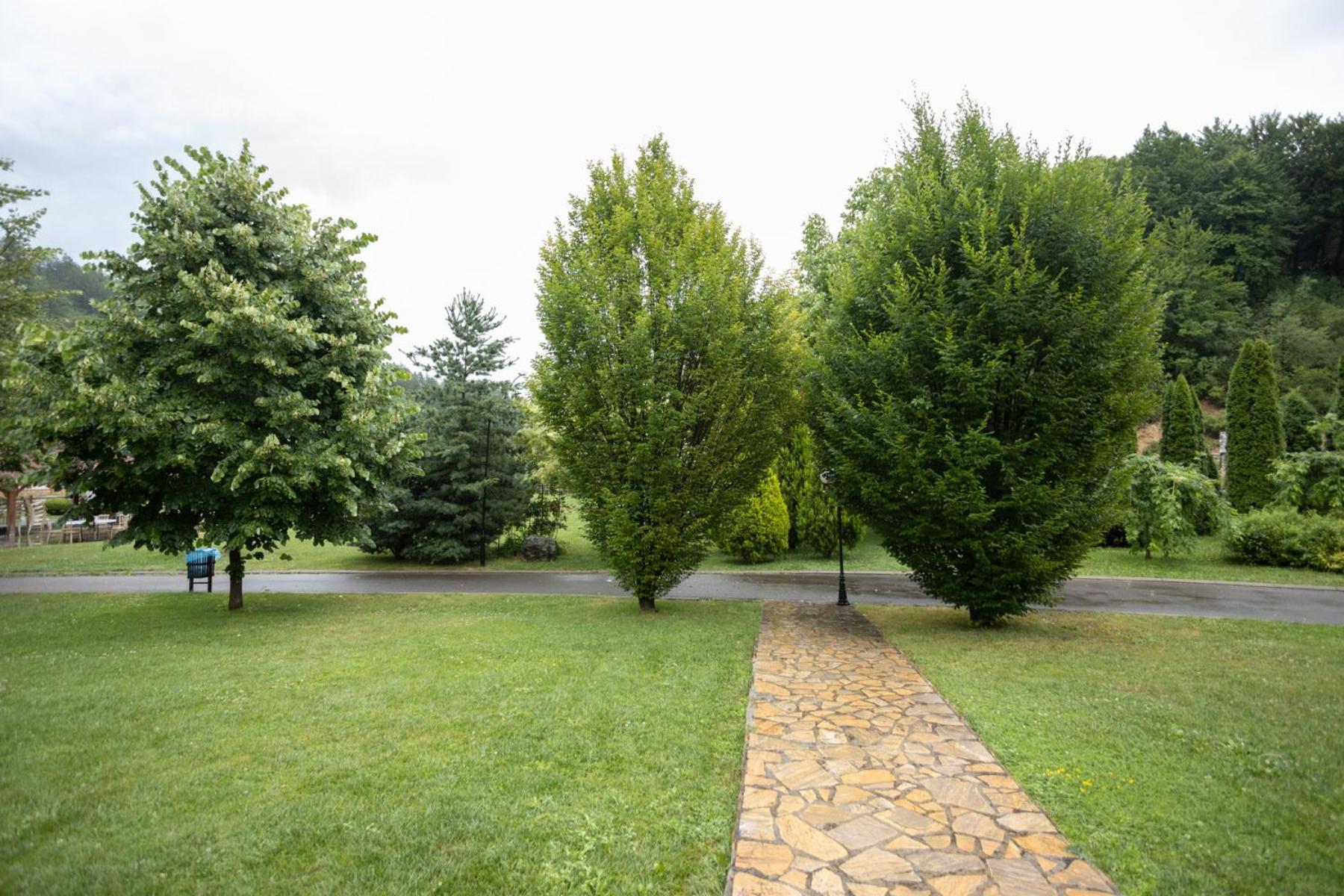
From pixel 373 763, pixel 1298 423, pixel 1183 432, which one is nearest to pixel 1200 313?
pixel 1298 423

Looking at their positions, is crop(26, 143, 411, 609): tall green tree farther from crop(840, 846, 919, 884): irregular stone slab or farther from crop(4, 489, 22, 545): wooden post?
crop(4, 489, 22, 545): wooden post

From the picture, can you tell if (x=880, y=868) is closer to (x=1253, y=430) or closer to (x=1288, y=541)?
(x=1288, y=541)

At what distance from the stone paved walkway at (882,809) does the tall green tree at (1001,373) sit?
2997 mm

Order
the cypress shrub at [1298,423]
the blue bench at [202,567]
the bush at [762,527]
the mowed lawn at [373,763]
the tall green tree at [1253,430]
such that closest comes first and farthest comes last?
1. the mowed lawn at [373,763]
2. the blue bench at [202,567]
3. the bush at [762,527]
4. the tall green tree at [1253,430]
5. the cypress shrub at [1298,423]

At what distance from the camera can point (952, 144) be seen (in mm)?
10289

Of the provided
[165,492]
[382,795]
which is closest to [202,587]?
[165,492]

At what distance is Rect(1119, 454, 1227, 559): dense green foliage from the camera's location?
55.7 ft

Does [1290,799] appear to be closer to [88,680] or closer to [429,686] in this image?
[429,686]

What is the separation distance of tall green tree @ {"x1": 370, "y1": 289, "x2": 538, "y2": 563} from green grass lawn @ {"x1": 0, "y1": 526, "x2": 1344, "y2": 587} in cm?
101

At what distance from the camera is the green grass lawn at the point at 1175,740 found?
3525mm

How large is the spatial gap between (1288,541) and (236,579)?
81.6ft

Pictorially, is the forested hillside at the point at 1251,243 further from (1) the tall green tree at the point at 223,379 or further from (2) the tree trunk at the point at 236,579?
(2) the tree trunk at the point at 236,579

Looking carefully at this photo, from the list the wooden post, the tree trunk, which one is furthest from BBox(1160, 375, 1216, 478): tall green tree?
the wooden post

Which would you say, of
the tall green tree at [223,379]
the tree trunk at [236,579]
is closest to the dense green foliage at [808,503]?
the tall green tree at [223,379]
